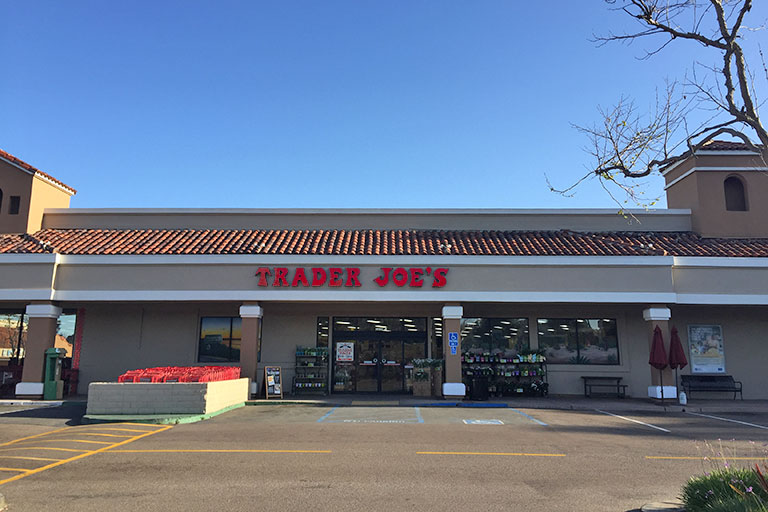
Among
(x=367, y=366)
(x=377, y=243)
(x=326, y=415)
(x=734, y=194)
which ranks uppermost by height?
(x=734, y=194)

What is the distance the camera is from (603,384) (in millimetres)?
21531

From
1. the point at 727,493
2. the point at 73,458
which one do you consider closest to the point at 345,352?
the point at 73,458

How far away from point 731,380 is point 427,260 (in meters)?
12.0

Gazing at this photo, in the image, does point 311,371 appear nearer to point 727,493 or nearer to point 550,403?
point 550,403

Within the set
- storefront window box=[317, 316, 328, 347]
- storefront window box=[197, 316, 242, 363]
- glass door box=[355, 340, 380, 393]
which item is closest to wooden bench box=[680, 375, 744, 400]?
glass door box=[355, 340, 380, 393]

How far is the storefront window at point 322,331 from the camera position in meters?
22.1

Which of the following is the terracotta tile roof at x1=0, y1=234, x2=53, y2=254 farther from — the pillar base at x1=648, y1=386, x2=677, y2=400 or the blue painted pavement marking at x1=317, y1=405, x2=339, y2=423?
the pillar base at x1=648, y1=386, x2=677, y2=400

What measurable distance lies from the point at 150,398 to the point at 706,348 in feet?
63.1

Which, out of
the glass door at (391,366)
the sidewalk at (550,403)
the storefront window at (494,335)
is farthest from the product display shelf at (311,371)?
the storefront window at (494,335)

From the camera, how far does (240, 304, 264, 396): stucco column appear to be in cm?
1980

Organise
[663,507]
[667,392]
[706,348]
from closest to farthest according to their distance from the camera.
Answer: [663,507], [667,392], [706,348]

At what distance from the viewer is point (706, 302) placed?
2011cm

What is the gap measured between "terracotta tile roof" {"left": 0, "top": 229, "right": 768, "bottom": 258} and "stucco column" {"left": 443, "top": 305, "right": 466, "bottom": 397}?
2397 millimetres

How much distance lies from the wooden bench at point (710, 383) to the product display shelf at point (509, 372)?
5.03m
